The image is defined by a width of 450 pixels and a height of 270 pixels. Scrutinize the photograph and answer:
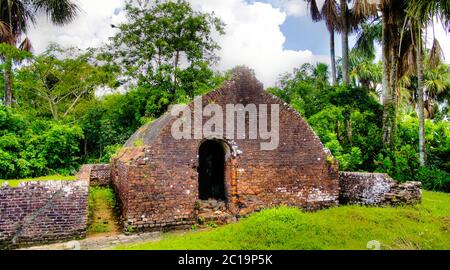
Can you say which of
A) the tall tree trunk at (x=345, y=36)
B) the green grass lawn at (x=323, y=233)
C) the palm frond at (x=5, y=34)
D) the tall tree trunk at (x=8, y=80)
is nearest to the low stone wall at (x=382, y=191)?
the green grass lawn at (x=323, y=233)

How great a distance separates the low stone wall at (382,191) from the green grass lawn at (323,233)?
48.4 inches

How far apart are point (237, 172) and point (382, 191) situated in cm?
454

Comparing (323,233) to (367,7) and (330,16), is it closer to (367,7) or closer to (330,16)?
(367,7)

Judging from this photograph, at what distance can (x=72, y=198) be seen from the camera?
25.2 feet

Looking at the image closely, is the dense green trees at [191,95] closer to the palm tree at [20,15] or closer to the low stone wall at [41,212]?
the palm tree at [20,15]

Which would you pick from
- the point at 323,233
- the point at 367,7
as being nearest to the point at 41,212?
the point at 323,233

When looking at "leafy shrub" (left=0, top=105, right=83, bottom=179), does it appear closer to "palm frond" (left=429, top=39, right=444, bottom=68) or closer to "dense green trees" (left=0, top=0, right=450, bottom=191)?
"dense green trees" (left=0, top=0, right=450, bottom=191)

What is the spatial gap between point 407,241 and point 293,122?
14.7ft

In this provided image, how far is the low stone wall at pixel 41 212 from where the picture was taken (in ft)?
23.5

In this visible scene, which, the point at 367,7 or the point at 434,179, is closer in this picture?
the point at 434,179

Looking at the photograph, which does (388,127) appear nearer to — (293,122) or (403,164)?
(403,164)

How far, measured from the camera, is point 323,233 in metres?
7.25

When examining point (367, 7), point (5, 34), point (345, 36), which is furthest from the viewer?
point (345, 36)

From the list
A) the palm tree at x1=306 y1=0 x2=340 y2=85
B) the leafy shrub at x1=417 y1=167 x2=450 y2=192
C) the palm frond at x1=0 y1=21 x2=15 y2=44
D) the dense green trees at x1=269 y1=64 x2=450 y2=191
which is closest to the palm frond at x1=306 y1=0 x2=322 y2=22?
the palm tree at x1=306 y1=0 x2=340 y2=85
